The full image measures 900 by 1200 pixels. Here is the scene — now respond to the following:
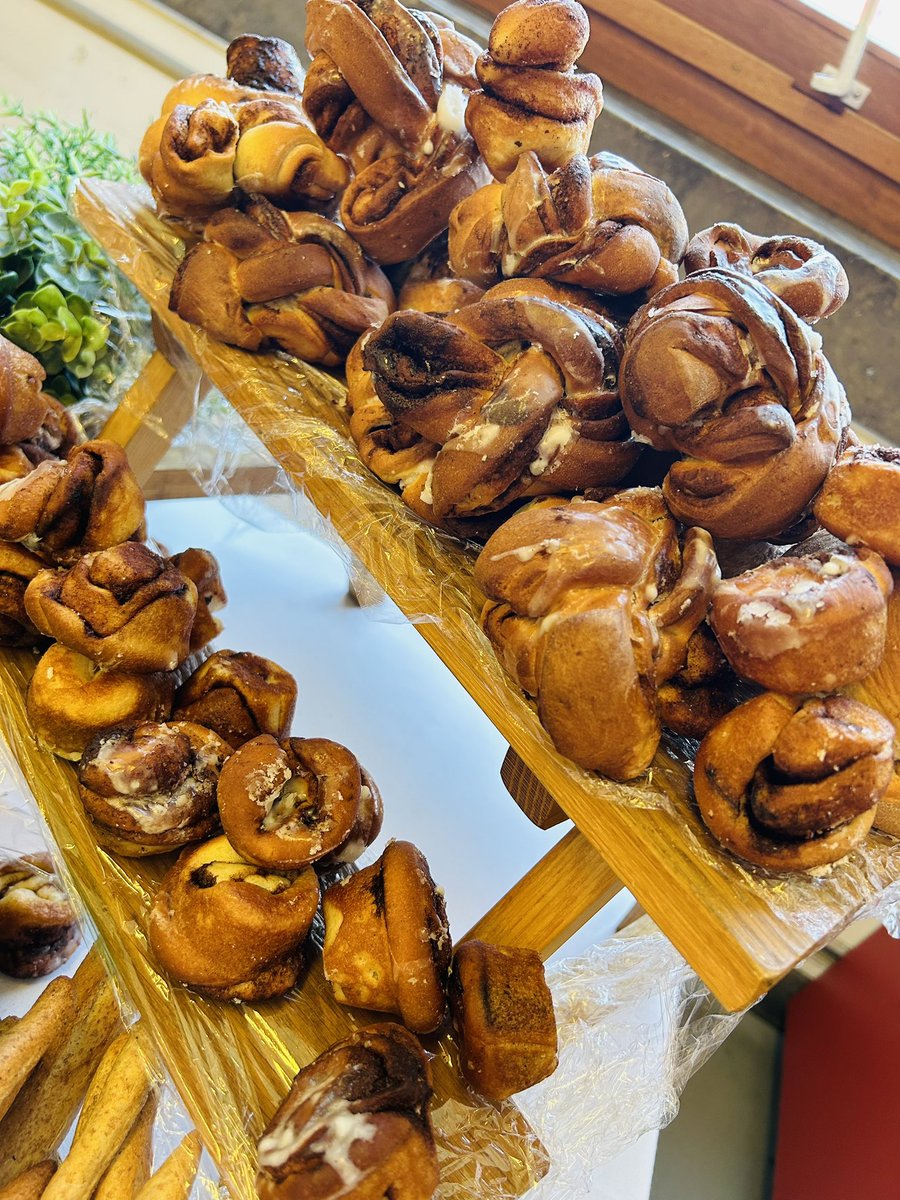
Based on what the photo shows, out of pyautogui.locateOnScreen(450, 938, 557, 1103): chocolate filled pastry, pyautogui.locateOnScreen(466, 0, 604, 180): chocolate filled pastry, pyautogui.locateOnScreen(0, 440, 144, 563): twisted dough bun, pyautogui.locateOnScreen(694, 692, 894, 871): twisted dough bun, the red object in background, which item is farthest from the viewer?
the red object in background

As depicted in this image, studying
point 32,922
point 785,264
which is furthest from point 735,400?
point 32,922

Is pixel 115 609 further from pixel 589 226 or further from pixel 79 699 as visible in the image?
pixel 589 226

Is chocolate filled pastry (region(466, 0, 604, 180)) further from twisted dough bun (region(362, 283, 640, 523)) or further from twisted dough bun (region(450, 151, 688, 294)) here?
twisted dough bun (region(362, 283, 640, 523))

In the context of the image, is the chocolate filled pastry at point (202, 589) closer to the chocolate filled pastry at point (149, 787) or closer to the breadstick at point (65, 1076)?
the chocolate filled pastry at point (149, 787)

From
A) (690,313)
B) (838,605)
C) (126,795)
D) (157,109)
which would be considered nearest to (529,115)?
(690,313)

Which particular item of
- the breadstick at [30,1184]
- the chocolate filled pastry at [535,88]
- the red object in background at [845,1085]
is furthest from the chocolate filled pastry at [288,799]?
the red object in background at [845,1085]

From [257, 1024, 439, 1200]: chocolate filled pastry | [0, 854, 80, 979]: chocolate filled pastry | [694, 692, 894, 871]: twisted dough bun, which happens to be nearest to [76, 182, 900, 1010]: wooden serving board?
[694, 692, 894, 871]: twisted dough bun

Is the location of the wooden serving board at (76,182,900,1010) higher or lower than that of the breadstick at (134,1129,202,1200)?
higher
